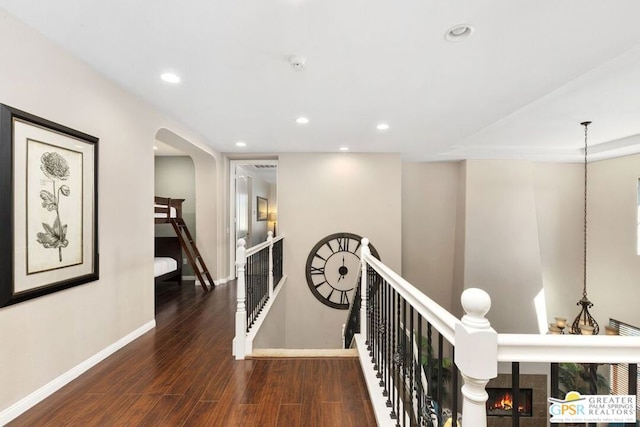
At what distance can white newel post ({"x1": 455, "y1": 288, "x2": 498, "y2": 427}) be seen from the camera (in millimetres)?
779

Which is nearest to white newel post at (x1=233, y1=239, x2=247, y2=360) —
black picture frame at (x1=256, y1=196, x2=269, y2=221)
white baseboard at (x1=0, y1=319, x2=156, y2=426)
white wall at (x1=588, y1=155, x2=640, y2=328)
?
white baseboard at (x1=0, y1=319, x2=156, y2=426)

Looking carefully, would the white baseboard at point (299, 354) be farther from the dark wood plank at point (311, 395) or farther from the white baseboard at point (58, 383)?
the white baseboard at point (58, 383)

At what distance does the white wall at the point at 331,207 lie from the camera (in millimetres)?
5281

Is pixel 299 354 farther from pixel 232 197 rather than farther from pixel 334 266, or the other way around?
pixel 232 197

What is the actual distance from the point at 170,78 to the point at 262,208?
21.1 ft

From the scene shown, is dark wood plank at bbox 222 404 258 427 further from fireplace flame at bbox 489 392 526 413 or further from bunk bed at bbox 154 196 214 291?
fireplace flame at bbox 489 392 526 413

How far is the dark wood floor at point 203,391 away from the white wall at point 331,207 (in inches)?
97.4

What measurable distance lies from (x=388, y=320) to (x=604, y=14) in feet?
7.37

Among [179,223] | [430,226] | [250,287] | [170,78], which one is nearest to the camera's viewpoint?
[170,78]

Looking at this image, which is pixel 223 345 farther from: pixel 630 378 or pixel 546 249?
pixel 546 249

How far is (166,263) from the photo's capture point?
4.66 m

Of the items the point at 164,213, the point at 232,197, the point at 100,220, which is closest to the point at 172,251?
the point at 164,213

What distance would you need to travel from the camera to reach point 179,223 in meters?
4.85

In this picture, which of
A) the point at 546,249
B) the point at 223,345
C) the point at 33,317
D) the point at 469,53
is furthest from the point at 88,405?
the point at 546,249
